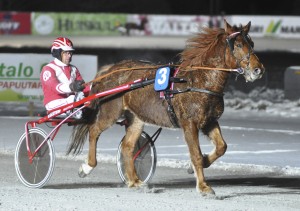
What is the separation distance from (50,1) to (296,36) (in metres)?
18.5

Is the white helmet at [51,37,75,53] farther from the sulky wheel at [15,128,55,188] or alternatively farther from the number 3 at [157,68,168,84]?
the number 3 at [157,68,168,84]

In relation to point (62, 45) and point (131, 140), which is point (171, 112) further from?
point (62, 45)

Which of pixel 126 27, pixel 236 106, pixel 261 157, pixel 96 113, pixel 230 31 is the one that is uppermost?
pixel 230 31

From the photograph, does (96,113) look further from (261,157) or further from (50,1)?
(50,1)

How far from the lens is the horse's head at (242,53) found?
985cm

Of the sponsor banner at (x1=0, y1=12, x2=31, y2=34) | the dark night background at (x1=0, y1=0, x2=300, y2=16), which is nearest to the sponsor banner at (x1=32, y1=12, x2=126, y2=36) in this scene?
the sponsor banner at (x1=0, y1=12, x2=31, y2=34)

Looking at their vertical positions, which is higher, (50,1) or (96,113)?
(96,113)

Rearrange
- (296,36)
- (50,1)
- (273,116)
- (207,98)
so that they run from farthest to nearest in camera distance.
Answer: (50,1) < (296,36) < (273,116) < (207,98)

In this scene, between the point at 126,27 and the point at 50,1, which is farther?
the point at 50,1

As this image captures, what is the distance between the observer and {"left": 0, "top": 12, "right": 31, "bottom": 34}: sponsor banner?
196 ft

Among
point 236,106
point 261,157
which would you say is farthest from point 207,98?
point 236,106

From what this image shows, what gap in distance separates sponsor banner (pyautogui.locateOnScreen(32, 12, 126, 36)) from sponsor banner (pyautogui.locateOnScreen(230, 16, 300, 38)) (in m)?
7.67

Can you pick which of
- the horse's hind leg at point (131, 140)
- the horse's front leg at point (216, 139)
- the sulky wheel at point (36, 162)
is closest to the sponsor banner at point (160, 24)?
the horse's hind leg at point (131, 140)

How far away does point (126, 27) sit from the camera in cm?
6150
